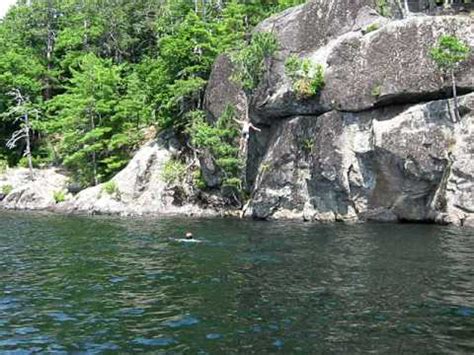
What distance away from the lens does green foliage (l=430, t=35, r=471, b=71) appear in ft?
A: 117

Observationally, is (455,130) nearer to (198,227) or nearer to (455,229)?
(455,229)

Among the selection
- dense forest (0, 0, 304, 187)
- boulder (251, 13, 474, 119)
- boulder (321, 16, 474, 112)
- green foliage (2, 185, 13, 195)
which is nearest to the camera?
boulder (321, 16, 474, 112)

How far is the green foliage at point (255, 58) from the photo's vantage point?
46.8 metres

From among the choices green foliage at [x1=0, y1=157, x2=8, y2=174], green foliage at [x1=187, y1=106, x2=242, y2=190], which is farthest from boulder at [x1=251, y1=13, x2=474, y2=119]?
green foliage at [x1=0, y1=157, x2=8, y2=174]

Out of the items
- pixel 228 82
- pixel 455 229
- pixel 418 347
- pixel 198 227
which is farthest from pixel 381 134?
pixel 418 347

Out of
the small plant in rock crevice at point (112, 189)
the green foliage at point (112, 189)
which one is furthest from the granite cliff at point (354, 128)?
the green foliage at point (112, 189)

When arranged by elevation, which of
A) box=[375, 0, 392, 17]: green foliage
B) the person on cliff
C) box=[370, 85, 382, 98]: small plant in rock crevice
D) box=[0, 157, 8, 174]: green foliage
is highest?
box=[375, 0, 392, 17]: green foliage

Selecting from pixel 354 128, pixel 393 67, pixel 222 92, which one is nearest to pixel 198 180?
pixel 222 92

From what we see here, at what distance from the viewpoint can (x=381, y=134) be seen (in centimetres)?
3891

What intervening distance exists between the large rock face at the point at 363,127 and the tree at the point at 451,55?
0.52 m

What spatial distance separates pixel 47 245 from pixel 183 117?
2867cm

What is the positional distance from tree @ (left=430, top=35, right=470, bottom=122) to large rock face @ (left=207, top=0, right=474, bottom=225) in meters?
0.52

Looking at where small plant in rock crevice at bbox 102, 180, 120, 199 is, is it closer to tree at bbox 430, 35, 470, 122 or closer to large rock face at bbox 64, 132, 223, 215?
large rock face at bbox 64, 132, 223, 215

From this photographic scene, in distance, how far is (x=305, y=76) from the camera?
43.2 meters
